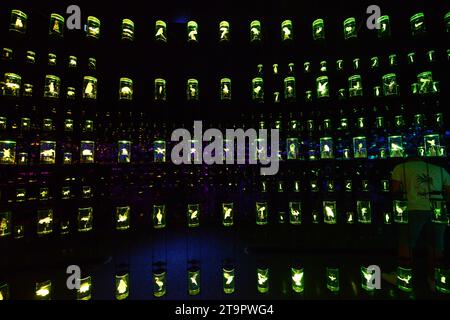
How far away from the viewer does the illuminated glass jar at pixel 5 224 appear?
9.56 ft

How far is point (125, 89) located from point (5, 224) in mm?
2665

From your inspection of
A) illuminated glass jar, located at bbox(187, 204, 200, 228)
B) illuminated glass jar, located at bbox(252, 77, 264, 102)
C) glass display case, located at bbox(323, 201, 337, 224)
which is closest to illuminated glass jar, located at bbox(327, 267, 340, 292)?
glass display case, located at bbox(323, 201, 337, 224)

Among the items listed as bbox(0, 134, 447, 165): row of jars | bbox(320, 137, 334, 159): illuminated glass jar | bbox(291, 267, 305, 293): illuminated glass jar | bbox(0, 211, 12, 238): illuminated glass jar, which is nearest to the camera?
bbox(0, 211, 12, 238): illuminated glass jar

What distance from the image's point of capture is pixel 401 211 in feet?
11.0

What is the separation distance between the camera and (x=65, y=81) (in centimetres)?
358

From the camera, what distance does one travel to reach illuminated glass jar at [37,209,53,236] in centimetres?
324

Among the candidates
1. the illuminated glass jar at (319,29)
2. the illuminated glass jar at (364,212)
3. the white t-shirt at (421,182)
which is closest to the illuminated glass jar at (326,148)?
the illuminated glass jar at (364,212)

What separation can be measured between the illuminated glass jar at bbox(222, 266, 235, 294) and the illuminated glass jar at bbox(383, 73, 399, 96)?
3741 mm

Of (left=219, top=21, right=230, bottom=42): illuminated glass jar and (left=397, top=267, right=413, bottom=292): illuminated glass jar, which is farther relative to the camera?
(left=219, top=21, right=230, bottom=42): illuminated glass jar

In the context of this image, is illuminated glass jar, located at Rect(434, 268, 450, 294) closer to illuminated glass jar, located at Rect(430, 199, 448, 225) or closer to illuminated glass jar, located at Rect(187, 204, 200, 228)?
illuminated glass jar, located at Rect(430, 199, 448, 225)

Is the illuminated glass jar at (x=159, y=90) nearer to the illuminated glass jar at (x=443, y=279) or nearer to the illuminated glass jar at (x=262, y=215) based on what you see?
the illuminated glass jar at (x=262, y=215)

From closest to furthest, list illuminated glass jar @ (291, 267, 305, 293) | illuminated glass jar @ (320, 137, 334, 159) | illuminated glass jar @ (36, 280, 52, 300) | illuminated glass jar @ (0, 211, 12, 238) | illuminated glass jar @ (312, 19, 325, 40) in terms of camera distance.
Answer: illuminated glass jar @ (0, 211, 12, 238) → illuminated glass jar @ (36, 280, 52, 300) → illuminated glass jar @ (291, 267, 305, 293) → illuminated glass jar @ (312, 19, 325, 40) → illuminated glass jar @ (320, 137, 334, 159)

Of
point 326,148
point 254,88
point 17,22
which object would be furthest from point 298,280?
point 17,22

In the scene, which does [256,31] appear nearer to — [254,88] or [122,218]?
[254,88]
